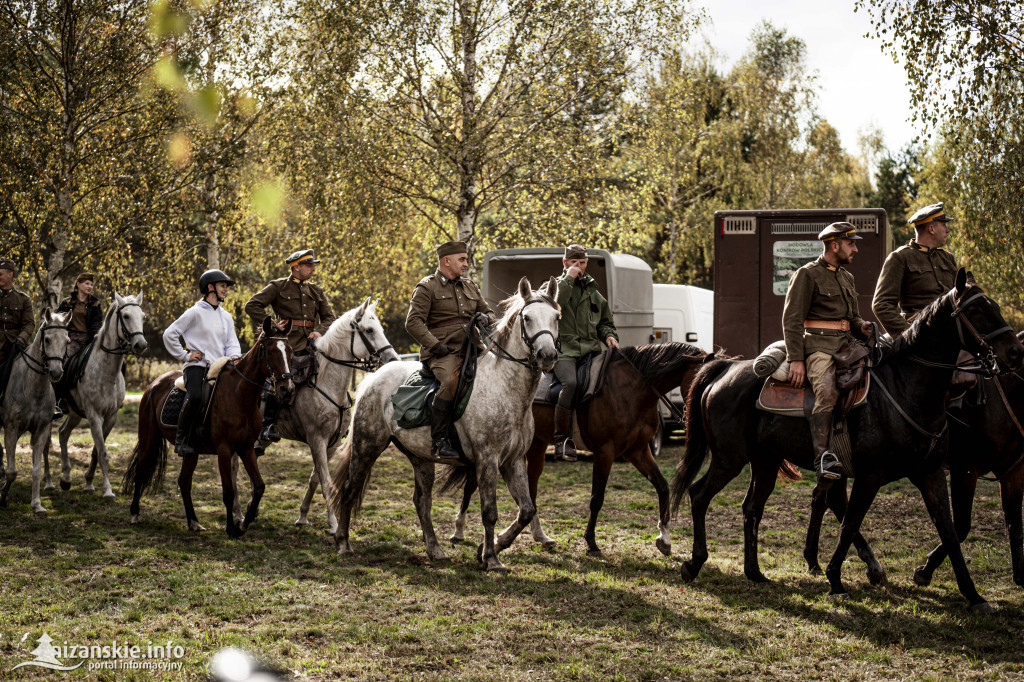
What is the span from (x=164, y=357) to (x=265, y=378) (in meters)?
28.5

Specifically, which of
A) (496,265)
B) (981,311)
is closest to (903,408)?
(981,311)

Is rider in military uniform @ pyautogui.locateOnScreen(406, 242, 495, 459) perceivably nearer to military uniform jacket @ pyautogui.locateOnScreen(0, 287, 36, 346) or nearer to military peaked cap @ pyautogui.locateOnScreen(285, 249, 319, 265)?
military peaked cap @ pyautogui.locateOnScreen(285, 249, 319, 265)

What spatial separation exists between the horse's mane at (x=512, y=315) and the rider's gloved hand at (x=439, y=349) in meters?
0.42

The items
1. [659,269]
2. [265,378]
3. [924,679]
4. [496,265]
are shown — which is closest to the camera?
[924,679]

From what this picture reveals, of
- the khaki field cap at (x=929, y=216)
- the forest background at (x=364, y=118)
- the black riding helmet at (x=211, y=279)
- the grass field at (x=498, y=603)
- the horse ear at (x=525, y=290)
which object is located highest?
the forest background at (x=364, y=118)

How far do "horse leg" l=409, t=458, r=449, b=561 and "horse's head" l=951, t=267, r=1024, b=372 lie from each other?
14.7 ft

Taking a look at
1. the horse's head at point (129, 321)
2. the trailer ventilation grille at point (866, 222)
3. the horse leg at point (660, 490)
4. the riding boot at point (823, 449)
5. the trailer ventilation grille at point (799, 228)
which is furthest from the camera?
the trailer ventilation grille at point (799, 228)

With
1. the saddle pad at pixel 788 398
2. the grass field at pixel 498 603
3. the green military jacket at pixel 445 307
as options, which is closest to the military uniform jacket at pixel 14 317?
the grass field at pixel 498 603

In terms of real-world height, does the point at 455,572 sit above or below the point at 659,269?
below

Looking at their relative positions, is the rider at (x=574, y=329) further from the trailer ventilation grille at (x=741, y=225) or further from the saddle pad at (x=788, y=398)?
the trailer ventilation grille at (x=741, y=225)

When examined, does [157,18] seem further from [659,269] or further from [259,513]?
[659,269]

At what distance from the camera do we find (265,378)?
Result: 8.91 meters

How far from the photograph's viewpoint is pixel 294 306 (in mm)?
9977

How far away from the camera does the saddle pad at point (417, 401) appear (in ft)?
25.1
